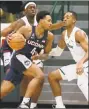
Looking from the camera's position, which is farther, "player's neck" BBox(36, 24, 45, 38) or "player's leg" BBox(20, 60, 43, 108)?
"player's leg" BBox(20, 60, 43, 108)

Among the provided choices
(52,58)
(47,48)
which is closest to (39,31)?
(47,48)

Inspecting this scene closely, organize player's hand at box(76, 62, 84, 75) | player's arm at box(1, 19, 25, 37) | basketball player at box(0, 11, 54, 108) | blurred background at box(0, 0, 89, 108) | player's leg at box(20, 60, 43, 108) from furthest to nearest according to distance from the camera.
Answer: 1. blurred background at box(0, 0, 89, 108)
2. player's arm at box(1, 19, 25, 37)
3. player's leg at box(20, 60, 43, 108)
4. basketball player at box(0, 11, 54, 108)
5. player's hand at box(76, 62, 84, 75)

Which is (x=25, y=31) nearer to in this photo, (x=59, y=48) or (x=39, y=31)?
(x=39, y=31)

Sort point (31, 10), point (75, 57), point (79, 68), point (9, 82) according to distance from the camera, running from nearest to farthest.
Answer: point (79, 68)
point (9, 82)
point (75, 57)
point (31, 10)

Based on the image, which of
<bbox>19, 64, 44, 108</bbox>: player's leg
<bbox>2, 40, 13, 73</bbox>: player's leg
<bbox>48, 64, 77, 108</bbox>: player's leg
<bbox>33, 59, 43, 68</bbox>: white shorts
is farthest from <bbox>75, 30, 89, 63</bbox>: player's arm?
<bbox>2, 40, 13, 73</bbox>: player's leg

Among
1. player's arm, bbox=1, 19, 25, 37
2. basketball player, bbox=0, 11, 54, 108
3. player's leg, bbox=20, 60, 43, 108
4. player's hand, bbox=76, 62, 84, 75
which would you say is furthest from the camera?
player's arm, bbox=1, 19, 25, 37

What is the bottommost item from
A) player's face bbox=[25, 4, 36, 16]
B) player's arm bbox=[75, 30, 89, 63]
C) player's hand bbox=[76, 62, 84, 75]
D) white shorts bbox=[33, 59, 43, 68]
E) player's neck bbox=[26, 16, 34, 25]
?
white shorts bbox=[33, 59, 43, 68]

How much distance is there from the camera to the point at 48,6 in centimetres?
823

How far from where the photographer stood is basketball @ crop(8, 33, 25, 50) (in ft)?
21.1

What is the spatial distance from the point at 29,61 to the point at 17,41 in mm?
371

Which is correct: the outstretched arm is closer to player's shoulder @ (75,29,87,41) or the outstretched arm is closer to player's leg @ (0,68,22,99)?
player's shoulder @ (75,29,87,41)

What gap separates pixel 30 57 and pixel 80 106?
1607mm

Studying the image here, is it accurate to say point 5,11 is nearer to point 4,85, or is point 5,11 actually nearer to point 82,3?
point 82,3

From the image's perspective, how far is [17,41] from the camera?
21.1ft
